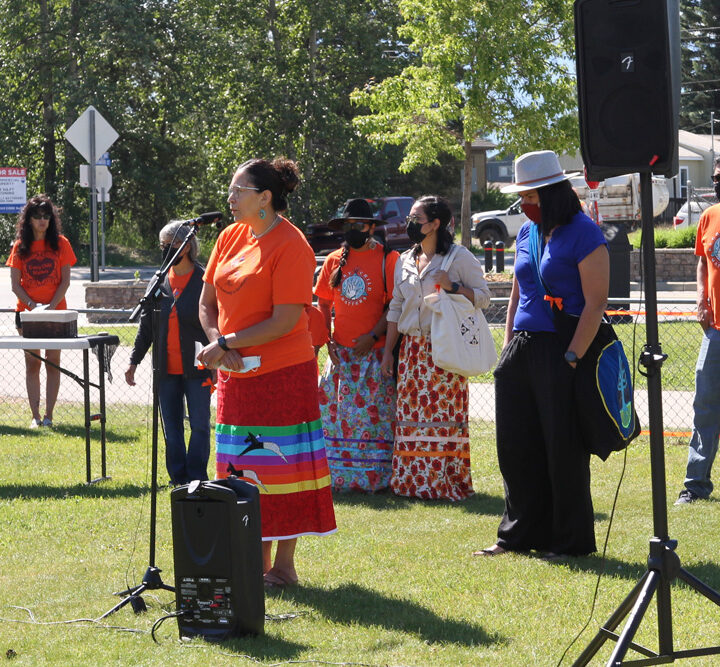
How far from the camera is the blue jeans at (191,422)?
7.73 meters

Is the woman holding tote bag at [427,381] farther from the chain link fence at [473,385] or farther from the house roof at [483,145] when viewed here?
the house roof at [483,145]

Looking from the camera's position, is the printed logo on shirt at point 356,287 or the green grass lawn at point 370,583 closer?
the green grass lawn at point 370,583

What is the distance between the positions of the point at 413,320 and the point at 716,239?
2.00 m

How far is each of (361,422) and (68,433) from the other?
3577mm

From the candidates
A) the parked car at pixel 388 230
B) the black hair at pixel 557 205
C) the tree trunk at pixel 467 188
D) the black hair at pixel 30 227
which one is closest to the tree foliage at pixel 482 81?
the tree trunk at pixel 467 188

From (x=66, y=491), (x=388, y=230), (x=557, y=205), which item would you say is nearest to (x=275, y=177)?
(x=557, y=205)

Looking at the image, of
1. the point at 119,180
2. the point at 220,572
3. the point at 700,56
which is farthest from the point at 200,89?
the point at 700,56

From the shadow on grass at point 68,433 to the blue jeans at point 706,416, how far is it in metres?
5.03

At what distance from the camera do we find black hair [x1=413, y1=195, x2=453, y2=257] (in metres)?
7.50

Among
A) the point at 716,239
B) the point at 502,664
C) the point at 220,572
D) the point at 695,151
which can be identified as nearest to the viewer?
the point at 502,664

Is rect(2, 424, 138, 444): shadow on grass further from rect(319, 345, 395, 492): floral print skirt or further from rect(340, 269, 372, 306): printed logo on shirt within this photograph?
rect(340, 269, 372, 306): printed logo on shirt

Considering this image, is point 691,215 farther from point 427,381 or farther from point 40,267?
point 427,381

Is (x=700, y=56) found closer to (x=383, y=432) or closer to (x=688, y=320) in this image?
(x=688, y=320)

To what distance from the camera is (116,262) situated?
37.8 meters
